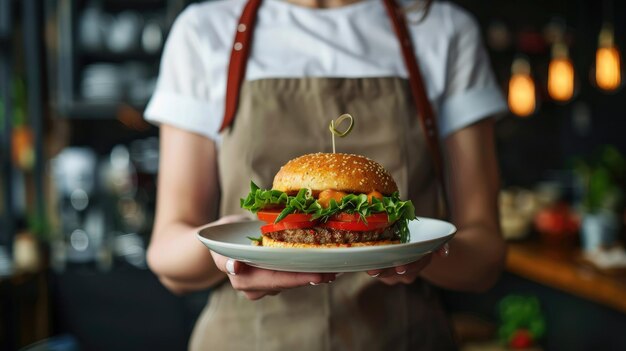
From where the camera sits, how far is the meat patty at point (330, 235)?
3.87 feet

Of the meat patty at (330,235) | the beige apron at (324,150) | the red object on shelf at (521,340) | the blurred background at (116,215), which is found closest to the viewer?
the meat patty at (330,235)

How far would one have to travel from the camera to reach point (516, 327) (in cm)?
354

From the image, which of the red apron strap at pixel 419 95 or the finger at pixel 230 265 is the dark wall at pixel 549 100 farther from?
the finger at pixel 230 265

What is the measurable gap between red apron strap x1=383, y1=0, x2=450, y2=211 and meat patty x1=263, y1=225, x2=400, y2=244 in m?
0.32

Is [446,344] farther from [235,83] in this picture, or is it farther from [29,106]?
[29,106]

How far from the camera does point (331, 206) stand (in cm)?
116

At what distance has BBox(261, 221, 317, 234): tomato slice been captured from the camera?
45.6 inches

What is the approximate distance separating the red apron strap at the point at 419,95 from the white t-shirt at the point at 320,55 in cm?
3

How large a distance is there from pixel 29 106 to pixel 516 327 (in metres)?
3.44

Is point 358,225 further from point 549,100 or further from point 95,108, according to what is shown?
point 549,100

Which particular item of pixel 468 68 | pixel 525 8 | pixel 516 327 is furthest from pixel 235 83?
pixel 525 8

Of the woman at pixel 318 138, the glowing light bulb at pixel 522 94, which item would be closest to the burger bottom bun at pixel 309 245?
the woman at pixel 318 138

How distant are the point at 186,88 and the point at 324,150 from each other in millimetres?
313

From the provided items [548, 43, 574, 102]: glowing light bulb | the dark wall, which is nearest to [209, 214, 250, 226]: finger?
[548, 43, 574, 102]: glowing light bulb
